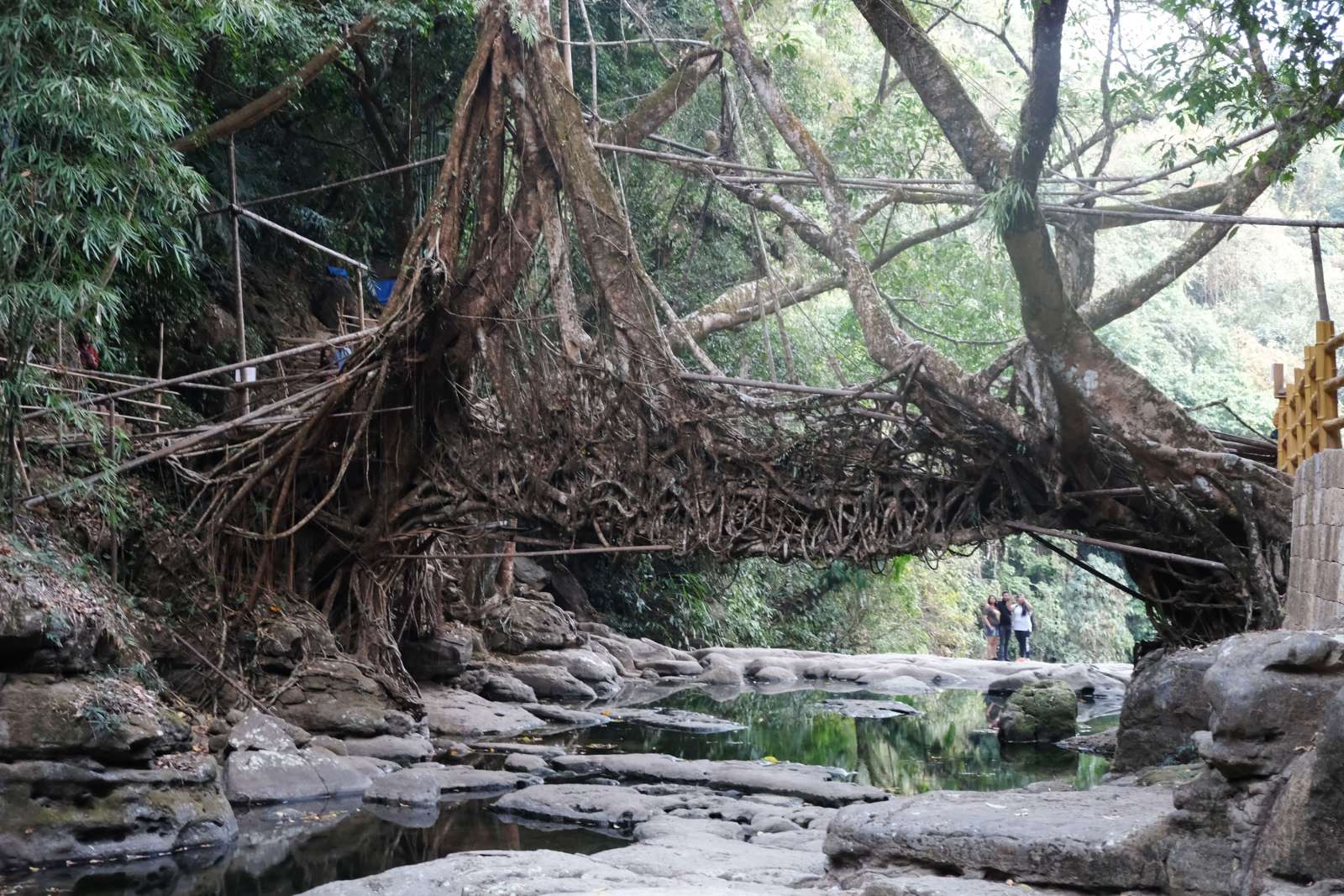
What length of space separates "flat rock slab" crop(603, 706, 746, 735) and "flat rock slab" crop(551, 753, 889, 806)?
2304 millimetres

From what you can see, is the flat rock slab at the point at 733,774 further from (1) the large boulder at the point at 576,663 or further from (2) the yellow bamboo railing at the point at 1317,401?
(1) the large boulder at the point at 576,663

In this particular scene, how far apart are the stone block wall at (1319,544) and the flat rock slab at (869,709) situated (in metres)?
8.07

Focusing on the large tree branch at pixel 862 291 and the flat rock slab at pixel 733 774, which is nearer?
the large tree branch at pixel 862 291

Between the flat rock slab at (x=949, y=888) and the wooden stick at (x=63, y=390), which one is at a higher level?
the wooden stick at (x=63, y=390)

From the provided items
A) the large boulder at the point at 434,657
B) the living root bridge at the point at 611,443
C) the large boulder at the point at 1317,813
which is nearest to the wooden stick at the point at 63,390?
the living root bridge at the point at 611,443

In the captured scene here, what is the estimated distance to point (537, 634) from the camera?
16.1m

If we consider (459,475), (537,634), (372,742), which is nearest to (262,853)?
(372,742)

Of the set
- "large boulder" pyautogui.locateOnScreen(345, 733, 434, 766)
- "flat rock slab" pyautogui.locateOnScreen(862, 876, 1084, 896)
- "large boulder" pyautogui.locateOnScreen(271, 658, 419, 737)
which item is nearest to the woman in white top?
"large boulder" pyautogui.locateOnScreen(271, 658, 419, 737)

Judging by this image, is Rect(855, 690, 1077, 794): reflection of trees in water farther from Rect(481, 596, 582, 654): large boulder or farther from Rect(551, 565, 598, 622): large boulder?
Rect(551, 565, 598, 622): large boulder

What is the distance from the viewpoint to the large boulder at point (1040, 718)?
12.7 metres

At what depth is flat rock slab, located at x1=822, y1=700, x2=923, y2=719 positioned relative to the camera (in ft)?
47.9

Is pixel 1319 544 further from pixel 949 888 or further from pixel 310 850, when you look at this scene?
pixel 310 850

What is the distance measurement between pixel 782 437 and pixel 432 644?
5.42 m

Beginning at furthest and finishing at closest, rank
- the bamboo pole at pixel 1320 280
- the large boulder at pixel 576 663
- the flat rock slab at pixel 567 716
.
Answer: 1. the large boulder at pixel 576 663
2. the flat rock slab at pixel 567 716
3. the bamboo pole at pixel 1320 280
